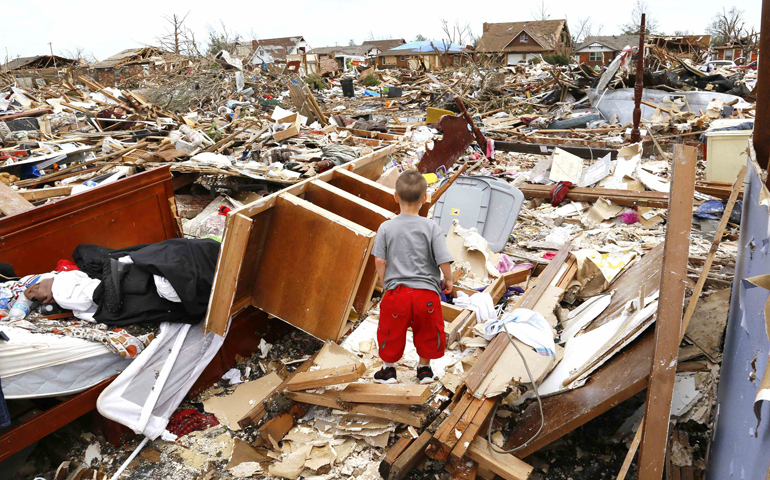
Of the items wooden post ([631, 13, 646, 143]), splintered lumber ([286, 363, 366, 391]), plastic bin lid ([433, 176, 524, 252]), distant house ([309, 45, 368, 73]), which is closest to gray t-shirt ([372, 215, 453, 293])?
splintered lumber ([286, 363, 366, 391])

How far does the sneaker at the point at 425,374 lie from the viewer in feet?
9.81

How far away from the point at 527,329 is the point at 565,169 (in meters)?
5.21

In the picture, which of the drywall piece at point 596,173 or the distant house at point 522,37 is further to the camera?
the distant house at point 522,37

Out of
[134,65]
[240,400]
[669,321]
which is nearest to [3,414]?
[240,400]

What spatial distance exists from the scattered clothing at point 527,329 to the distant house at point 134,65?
65.6 feet

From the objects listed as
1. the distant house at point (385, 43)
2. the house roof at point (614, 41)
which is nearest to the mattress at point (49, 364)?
the house roof at point (614, 41)

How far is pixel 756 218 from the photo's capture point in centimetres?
204

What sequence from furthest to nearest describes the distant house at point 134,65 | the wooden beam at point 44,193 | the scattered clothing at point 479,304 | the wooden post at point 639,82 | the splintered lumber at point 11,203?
the distant house at point 134,65 → the wooden post at point 639,82 → the wooden beam at point 44,193 → the splintered lumber at point 11,203 → the scattered clothing at point 479,304

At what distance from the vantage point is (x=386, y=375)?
9.82ft

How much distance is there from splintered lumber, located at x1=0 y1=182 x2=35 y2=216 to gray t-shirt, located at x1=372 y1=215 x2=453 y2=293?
3.73m

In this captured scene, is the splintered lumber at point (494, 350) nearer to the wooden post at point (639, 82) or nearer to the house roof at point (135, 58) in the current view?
the wooden post at point (639, 82)

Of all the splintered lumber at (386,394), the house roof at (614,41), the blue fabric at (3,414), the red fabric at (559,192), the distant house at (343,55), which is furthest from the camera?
the house roof at (614,41)

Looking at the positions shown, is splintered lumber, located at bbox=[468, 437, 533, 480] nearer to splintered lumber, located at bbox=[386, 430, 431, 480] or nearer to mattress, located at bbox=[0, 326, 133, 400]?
splintered lumber, located at bbox=[386, 430, 431, 480]

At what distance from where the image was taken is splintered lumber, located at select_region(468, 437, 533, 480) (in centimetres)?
233
